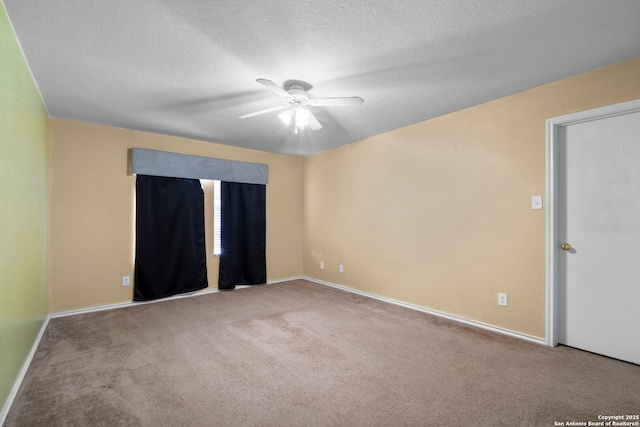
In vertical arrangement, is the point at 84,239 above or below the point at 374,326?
above

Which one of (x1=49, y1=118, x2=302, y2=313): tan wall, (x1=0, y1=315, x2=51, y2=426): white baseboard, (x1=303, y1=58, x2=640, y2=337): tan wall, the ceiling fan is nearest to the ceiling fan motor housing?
the ceiling fan

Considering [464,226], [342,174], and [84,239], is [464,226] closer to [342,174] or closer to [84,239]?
[342,174]

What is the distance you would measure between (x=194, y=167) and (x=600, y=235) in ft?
14.8

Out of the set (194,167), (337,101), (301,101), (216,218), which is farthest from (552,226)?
(194,167)

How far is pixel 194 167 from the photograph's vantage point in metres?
4.21

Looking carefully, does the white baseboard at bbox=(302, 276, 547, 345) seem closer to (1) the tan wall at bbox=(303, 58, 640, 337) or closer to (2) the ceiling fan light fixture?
(1) the tan wall at bbox=(303, 58, 640, 337)

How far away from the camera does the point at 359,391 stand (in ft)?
6.24

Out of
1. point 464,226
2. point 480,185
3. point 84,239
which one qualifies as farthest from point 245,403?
point 84,239

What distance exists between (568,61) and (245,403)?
3248 millimetres

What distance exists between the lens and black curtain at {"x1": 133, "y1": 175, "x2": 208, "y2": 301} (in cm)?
385

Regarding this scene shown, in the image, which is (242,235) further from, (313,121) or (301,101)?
(301,101)

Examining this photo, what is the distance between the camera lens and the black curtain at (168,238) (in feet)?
12.6

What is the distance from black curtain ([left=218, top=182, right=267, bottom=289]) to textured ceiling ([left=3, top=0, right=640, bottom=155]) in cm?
183

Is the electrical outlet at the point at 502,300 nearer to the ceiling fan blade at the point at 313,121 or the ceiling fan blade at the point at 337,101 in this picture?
the ceiling fan blade at the point at 337,101
